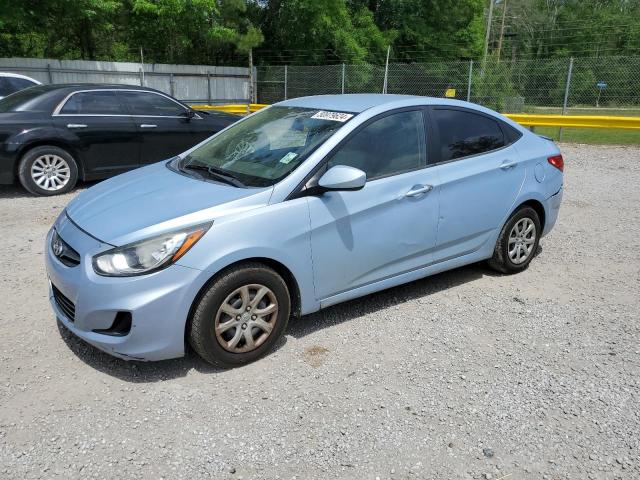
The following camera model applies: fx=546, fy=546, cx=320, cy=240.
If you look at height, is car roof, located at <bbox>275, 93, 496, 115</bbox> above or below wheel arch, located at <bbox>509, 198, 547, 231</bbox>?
above

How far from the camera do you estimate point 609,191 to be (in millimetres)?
8781

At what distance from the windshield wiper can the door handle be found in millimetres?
1228

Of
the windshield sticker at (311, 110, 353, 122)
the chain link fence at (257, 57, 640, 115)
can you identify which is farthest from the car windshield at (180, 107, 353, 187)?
the chain link fence at (257, 57, 640, 115)

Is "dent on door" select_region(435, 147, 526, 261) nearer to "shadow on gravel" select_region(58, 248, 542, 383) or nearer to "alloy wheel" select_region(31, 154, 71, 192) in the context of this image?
"shadow on gravel" select_region(58, 248, 542, 383)

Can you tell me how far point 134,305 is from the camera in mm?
3010

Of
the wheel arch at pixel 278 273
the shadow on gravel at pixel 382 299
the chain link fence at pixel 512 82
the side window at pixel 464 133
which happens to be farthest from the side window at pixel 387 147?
the chain link fence at pixel 512 82

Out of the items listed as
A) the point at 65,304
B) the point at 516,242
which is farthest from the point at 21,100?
the point at 516,242

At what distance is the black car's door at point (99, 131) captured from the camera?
766 cm

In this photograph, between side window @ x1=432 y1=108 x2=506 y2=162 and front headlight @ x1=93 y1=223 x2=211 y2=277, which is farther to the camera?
side window @ x1=432 y1=108 x2=506 y2=162

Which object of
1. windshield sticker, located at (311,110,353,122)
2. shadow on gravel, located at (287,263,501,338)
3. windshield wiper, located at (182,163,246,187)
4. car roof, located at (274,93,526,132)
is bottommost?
shadow on gravel, located at (287,263,501,338)

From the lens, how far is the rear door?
4285 millimetres

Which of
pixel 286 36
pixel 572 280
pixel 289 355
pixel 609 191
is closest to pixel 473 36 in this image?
pixel 286 36

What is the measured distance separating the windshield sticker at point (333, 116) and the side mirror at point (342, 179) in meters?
0.56

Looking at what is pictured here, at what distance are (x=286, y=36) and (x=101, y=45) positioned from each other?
8.90 meters
